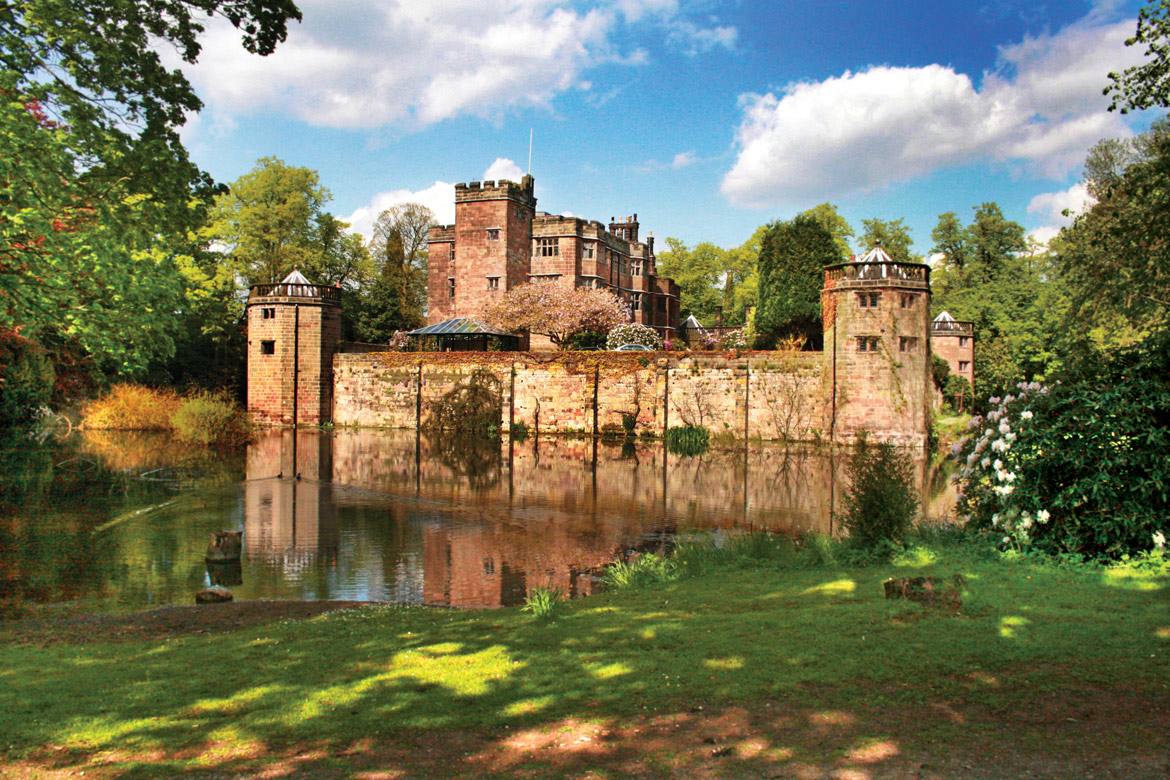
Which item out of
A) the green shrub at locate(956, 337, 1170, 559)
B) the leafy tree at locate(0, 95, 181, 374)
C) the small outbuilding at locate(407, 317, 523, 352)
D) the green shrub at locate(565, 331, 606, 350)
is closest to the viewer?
the green shrub at locate(956, 337, 1170, 559)

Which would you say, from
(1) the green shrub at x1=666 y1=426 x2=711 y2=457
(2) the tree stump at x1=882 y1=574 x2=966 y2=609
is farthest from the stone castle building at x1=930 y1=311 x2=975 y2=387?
(2) the tree stump at x1=882 y1=574 x2=966 y2=609

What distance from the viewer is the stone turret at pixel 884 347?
27.8 meters

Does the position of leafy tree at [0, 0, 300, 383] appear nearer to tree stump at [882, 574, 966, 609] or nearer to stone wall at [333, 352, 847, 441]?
tree stump at [882, 574, 966, 609]

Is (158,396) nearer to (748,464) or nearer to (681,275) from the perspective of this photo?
(748,464)

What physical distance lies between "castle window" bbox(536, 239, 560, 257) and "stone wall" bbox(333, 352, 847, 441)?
13728 mm

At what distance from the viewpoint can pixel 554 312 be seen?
140 feet

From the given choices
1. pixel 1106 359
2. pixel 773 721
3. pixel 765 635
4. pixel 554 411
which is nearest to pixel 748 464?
pixel 554 411

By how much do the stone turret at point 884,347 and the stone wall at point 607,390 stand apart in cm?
158

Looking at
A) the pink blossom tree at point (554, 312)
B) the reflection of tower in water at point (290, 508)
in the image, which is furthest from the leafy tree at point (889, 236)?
the reflection of tower in water at point (290, 508)

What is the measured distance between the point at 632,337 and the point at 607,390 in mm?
8549

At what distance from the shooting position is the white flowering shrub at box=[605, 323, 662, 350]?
41125 millimetres

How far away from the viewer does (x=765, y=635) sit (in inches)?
216

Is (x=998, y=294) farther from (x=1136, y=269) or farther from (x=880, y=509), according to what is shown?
(x=880, y=509)

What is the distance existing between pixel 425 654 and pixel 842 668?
2.65 metres
